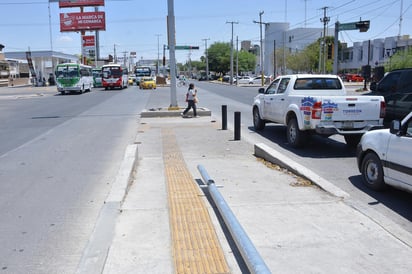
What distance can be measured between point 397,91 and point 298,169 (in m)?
6.64

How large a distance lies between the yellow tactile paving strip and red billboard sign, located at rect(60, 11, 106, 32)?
61.9 metres

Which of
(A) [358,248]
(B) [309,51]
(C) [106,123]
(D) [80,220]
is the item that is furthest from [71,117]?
(B) [309,51]

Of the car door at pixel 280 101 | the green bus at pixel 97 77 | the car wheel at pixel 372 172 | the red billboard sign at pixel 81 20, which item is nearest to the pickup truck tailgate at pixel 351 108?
the car door at pixel 280 101

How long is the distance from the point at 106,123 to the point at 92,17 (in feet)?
173

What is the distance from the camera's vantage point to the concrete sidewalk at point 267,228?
4.13m

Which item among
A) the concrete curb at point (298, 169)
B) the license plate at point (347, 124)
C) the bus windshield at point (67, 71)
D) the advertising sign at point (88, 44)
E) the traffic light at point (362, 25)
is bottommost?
the concrete curb at point (298, 169)

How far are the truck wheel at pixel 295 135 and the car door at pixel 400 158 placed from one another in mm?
4080

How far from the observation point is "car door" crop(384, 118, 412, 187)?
5823 mm

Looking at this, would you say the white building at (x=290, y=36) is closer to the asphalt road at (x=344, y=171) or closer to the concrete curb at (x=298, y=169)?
the asphalt road at (x=344, y=171)

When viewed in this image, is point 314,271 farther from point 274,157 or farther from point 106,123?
point 106,123

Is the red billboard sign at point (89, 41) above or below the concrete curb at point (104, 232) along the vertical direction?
above

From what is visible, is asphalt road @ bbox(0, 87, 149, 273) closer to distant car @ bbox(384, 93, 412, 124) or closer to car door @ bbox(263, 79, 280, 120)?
car door @ bbox(263, 79, 280, 120)

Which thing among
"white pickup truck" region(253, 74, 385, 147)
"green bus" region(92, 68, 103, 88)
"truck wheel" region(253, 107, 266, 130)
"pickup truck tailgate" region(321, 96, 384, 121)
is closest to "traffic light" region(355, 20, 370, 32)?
"truck wheel" region(253, 107, 266, 130)

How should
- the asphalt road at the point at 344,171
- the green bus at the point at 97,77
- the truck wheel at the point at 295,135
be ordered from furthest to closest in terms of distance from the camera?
the green bus at the point at 97,77
the truck wheel at the point at 295,135
the asphalt road at the point at 344,171
